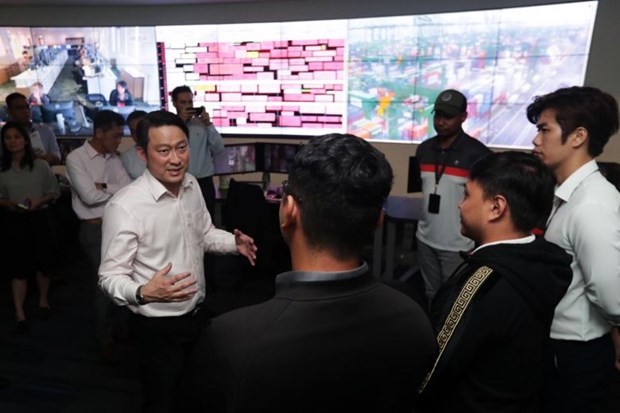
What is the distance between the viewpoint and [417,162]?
2.66 m

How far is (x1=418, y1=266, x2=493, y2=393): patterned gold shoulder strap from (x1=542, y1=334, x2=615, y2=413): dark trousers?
1.84 feet

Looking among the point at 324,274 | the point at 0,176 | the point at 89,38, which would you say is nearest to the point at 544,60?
the point at 324,274

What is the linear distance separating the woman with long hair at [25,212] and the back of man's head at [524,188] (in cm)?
307

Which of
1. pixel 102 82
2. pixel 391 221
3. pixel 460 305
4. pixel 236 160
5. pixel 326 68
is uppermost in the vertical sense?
pixel 326 68

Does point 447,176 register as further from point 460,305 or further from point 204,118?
point 204,118

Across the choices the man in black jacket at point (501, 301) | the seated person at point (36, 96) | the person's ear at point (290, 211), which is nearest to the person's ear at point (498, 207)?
the man in black jacket at point (501, 301)

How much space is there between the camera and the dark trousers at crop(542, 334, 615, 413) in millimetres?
1296

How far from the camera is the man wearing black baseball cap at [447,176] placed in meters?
2.40

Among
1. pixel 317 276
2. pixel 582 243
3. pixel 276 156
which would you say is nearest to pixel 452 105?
pixel 582 243

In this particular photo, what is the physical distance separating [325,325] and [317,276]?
8cm

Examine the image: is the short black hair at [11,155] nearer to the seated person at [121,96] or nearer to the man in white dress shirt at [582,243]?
the seated person at [121,96]

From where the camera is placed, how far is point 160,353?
1556 mm

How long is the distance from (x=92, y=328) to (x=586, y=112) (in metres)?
3.17

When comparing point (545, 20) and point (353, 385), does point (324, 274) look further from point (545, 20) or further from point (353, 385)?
point (545, 20)
